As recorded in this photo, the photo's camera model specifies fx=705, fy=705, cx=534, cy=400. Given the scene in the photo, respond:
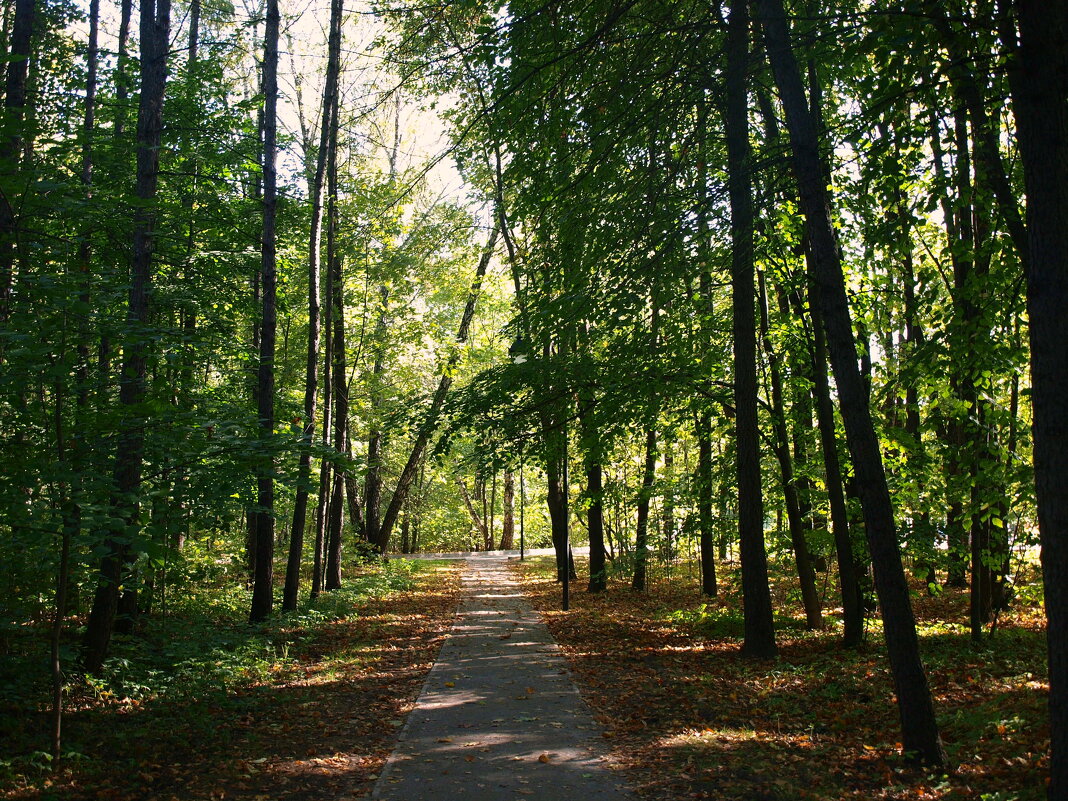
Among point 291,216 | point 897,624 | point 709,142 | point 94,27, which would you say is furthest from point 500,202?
point 897,624

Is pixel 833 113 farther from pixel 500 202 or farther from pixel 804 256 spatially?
pixel 500 202

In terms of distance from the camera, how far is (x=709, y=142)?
994 cm

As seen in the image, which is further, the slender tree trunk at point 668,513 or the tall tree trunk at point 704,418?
the slender tree trunk at point 668,513

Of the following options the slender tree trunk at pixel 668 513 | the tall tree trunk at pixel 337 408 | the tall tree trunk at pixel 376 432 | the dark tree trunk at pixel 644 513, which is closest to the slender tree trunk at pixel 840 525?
the slender tree trunk at pixel 668 513

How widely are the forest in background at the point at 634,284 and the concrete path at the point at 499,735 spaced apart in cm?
261

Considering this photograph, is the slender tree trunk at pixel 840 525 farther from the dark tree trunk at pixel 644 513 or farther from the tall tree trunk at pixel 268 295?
the tall tree trunk at pixel 268 295

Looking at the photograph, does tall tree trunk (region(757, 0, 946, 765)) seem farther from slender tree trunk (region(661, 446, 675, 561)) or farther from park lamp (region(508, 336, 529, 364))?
slender tree trunk (region(661, 446, 675, 561))

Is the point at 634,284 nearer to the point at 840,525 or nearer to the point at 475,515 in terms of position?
the point at 840,525

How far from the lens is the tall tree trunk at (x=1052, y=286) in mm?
3891

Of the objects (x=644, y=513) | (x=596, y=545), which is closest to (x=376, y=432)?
(x=596, y=545)

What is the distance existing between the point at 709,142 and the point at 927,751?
306 inches

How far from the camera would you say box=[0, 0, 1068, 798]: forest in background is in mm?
5391

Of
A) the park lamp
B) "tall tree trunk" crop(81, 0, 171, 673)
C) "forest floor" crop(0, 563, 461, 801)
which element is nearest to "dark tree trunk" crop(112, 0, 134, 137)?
"tall tree trunk" crop(81, 0, 171, 673)

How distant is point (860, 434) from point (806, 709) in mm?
3357
